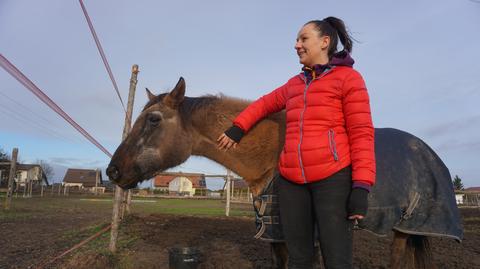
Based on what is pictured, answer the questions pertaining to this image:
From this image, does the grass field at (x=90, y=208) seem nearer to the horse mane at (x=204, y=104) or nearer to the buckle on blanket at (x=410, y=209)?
the horse mane at (x=204, y=104)

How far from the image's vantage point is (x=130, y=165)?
3367 mm

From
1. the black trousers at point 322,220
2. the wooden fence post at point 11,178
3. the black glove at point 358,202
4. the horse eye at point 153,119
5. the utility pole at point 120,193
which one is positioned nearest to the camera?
the black glove at point 358,202

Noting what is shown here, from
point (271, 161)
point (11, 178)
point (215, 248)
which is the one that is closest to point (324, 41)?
point (271, 161)

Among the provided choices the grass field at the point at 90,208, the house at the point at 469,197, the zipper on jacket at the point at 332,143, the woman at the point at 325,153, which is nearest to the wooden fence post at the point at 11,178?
the grass field at the point at 90,208

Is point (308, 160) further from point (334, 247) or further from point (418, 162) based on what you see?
point (418, 162)

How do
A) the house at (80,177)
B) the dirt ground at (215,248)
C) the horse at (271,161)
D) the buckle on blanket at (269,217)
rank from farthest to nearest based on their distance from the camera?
the house at (80,177), the dirt ground at (215,248), the horse at (271,161), the buckle on blanket at (269,217)

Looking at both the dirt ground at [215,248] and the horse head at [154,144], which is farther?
the dirt ground at [215,248]

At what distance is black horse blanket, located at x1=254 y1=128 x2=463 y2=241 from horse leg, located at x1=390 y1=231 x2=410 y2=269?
312 mm

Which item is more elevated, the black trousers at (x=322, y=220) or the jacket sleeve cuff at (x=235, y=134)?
the jacket sleeve cuff at (x=235, y=134)

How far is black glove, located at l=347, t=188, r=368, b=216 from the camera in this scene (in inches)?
81.0

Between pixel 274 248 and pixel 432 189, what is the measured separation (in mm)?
1576

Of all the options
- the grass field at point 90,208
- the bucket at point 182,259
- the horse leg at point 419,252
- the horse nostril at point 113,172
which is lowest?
the grass field at point 90,208

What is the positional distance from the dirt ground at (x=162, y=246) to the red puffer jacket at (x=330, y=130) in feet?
10.9

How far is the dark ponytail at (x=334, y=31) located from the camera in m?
2.47
